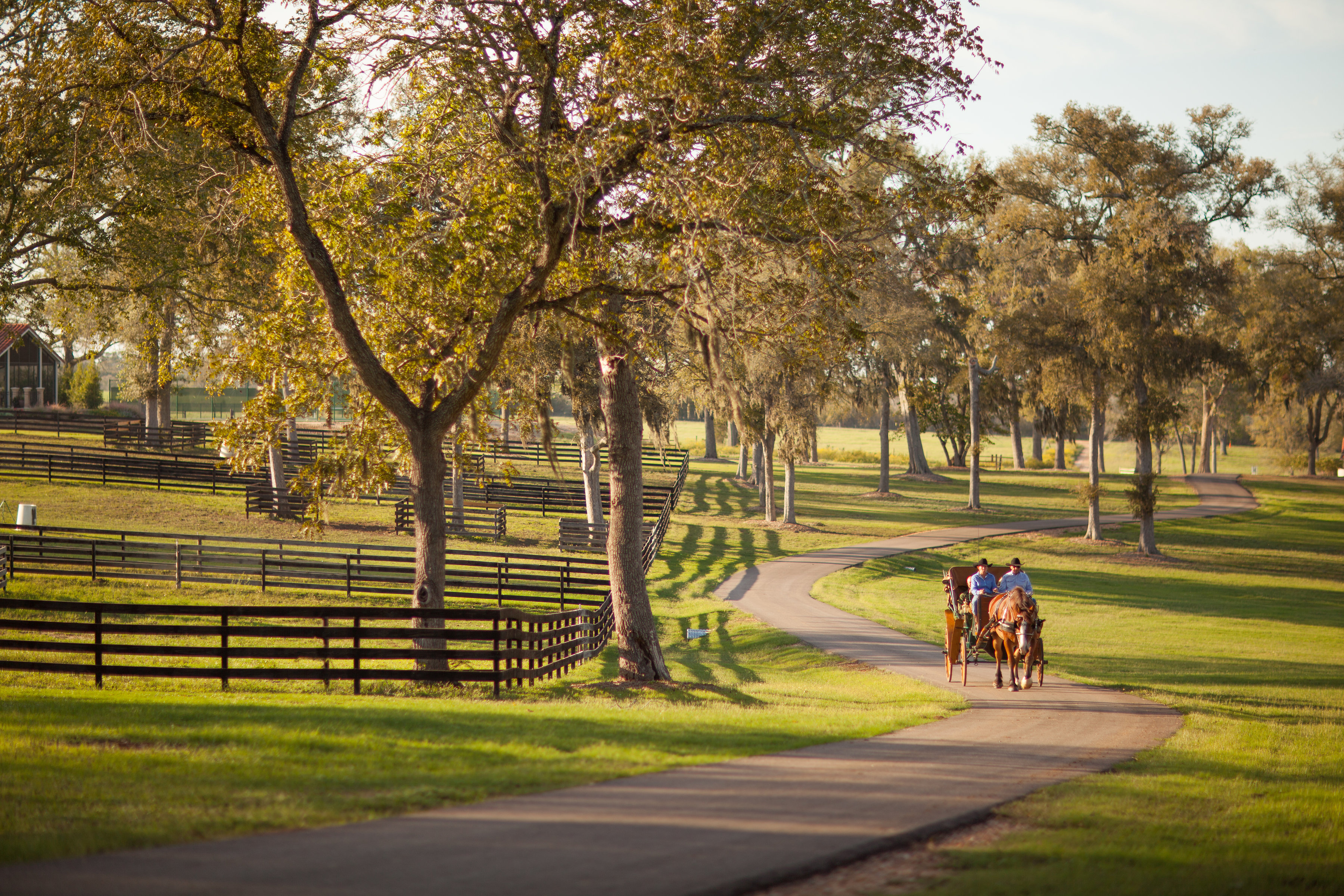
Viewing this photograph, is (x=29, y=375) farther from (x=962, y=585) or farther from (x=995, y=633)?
(x=995, y=633)

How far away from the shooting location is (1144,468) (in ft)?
121

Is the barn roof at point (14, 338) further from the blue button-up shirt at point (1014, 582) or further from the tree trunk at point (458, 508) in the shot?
the blue button-up shirt at point (1014, 582)

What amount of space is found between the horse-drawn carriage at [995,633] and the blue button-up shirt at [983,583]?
220 millimetres

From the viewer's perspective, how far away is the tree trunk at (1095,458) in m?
35.9

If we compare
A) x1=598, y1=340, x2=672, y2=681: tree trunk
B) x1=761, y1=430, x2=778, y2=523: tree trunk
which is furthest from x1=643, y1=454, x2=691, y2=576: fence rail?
x1=598, y1=340, x2=672, y2=681: tree trunk

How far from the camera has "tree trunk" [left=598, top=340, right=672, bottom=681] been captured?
15250 mm

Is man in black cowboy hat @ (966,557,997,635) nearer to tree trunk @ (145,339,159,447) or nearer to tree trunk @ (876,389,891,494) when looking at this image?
tree trunk @ (145,339,159,447)

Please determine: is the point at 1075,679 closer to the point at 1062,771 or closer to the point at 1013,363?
the point at 1062,771

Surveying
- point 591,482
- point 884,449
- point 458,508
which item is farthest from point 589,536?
point 884,449

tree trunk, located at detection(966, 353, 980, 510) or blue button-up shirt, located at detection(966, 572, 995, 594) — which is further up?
tree trunk, located at detection(966, 353, 980, 510)

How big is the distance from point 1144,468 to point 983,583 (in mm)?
24835

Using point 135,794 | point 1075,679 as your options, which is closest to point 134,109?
point 135,794

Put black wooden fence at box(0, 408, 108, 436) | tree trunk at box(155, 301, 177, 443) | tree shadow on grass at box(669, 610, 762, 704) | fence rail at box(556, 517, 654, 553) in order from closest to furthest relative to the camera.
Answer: tree trunk at box(155, 301, 177, 443) → tree shadow on grass at box(669, 610, 762, 704) → fence rail at box(556, 517, 654, 553) → black wooden fence at box(0, 408, 108, 436)

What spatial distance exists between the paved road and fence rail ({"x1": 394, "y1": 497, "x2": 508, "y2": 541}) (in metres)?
26.4
